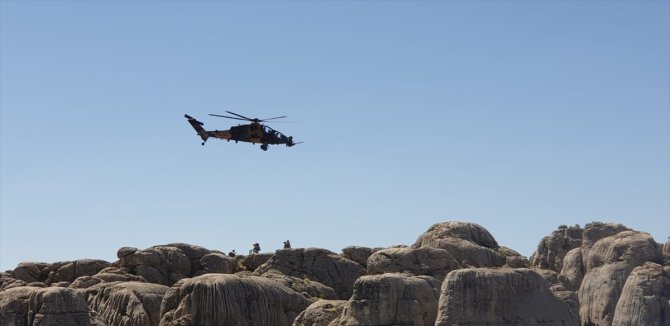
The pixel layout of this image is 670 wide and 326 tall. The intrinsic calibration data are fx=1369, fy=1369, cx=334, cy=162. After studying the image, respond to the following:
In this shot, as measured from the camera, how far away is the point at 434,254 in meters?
75.8

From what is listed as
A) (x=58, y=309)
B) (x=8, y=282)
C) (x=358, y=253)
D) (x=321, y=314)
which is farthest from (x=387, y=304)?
(x=8, y=282)

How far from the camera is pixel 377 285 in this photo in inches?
2304

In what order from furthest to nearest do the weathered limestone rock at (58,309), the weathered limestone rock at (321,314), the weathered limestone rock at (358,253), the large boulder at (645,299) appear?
the weathered limestone rock at (358,253) → the weathered limestone rock at (58,309) → the large boulder at (645,299) → the weathered limestone rock at (321,314)

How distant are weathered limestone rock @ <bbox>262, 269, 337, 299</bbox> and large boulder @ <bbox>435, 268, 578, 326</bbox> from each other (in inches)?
783

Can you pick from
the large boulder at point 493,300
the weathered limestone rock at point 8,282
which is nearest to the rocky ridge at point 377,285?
the large boulder at point 493,300

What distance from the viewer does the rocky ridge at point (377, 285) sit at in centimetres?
5812

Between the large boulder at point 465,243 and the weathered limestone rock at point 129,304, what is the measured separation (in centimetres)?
→ 1545

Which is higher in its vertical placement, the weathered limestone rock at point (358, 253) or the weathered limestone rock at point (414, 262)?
the weathered limestone rock at point (358, 253)

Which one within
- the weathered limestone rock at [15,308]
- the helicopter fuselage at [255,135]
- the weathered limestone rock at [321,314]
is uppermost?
the helicopter fuselage at [255,135]

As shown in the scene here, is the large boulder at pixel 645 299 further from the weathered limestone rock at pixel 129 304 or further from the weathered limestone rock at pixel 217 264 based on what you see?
the weathered limestone rock at pixel 217 264

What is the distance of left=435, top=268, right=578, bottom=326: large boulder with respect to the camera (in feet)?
186

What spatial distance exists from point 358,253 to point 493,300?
97.1ft

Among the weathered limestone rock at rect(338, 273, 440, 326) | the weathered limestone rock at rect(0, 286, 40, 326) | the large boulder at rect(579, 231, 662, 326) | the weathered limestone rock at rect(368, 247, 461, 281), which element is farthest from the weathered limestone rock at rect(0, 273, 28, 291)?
the large boulder at rect(579, 231, 662, 326)

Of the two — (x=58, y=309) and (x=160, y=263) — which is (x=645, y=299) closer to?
(x=58, y=309)
